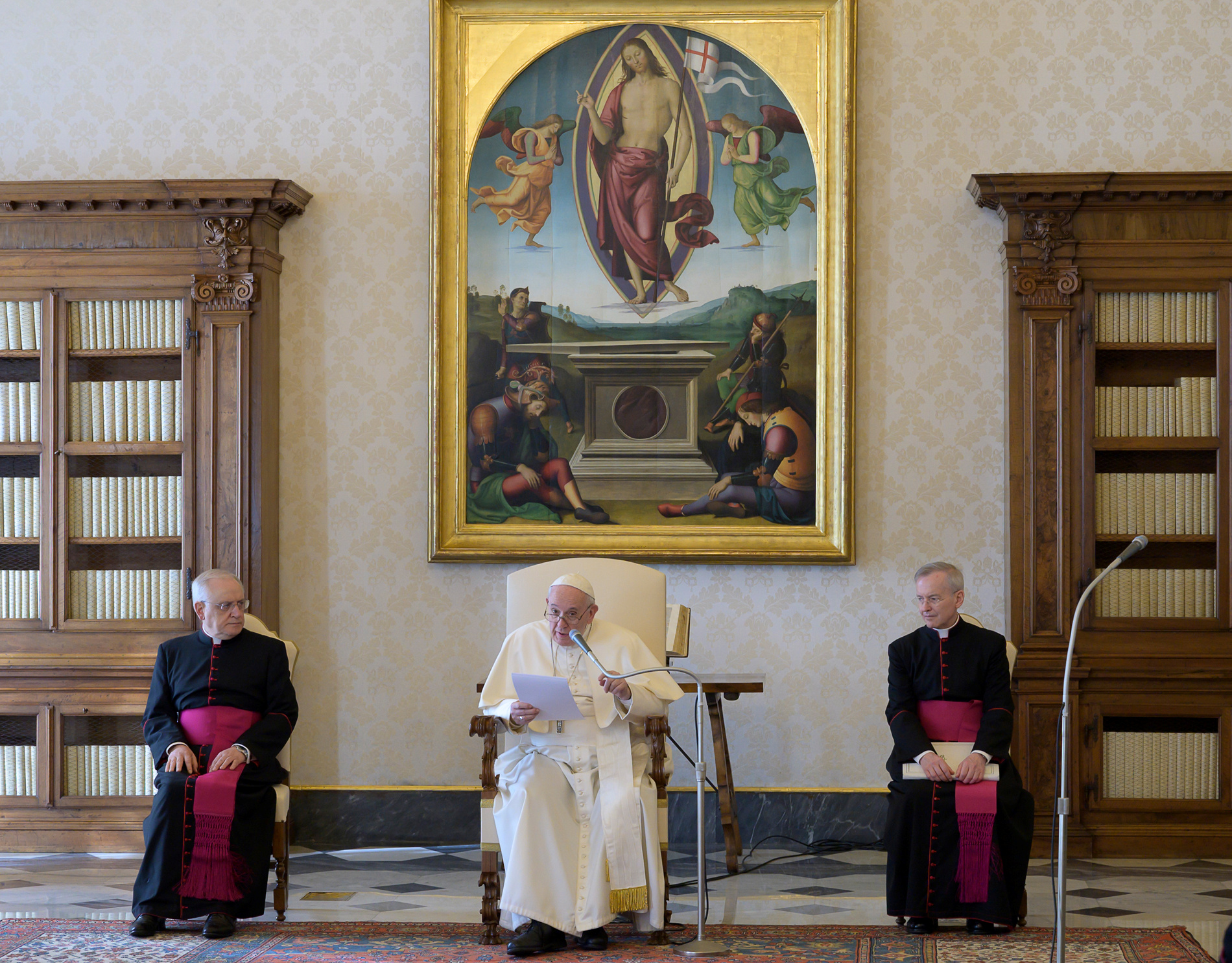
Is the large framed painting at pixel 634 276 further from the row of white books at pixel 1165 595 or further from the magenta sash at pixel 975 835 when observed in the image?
the magenta sash at pixel 975 835

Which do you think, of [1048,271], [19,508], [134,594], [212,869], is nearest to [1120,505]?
[1048,271]

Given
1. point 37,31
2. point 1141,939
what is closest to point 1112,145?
point 1141,939

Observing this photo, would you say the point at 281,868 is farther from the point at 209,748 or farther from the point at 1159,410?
the point at 1159,410

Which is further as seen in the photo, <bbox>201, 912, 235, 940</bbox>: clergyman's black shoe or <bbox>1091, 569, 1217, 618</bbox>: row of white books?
<bbox>1091, 569, 1217, 618</bbox>: row of white books

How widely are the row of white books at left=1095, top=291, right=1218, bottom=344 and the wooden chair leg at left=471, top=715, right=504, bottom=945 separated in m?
3.59

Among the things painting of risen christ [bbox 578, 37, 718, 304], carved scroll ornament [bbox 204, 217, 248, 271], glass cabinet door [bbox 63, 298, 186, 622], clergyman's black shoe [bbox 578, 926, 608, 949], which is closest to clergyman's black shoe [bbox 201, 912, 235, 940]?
clergyman's black shoe [bbox 578, 926, 608, 949]

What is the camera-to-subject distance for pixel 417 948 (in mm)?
4691

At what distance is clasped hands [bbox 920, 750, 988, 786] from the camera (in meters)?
4.96

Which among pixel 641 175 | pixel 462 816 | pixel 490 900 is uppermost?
pixel 641 175

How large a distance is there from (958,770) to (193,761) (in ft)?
9.78

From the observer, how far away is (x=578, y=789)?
4.89m

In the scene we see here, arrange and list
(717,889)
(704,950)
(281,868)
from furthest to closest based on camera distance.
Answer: (717,889)
(281,868)
(704,950)

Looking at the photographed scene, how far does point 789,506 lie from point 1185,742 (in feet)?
7.24

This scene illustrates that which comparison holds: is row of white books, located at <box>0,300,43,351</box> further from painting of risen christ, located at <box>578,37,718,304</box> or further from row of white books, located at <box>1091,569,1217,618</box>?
row of white books, located at <box>1091,569,1217,618</box>
